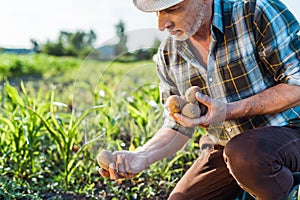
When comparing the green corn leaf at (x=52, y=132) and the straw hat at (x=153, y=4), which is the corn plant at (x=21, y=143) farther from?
the straw hat at (x=153, y=4)

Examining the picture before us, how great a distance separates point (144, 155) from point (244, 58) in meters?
0.49

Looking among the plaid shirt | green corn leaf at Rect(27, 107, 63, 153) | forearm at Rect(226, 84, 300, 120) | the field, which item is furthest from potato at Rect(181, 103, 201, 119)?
green corn leaf at Rect(27, 107, 63, 153)

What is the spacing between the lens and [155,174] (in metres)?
2.58

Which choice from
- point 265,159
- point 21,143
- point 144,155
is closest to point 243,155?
point 265,159

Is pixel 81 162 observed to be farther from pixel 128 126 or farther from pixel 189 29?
pixel 189 29

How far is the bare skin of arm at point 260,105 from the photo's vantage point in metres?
1.71

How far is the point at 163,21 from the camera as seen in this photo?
174cm

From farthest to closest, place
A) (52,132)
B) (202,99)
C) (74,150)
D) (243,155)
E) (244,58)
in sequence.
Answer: (74,150) → (52,132) → (244,58) → (243,155) → (202,99)

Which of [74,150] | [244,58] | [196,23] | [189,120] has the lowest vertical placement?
[74,150]

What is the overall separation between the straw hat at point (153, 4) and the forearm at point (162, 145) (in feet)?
1.73

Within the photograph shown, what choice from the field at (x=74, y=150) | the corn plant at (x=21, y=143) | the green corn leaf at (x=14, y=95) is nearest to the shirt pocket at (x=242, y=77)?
the field at (x=74, y=150)

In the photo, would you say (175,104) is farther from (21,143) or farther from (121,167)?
(21,143)

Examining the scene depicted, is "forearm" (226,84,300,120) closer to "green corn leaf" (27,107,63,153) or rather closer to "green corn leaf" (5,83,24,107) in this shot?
"green corn leaf" (27,107,63,153)

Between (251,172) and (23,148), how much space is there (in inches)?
45.1
